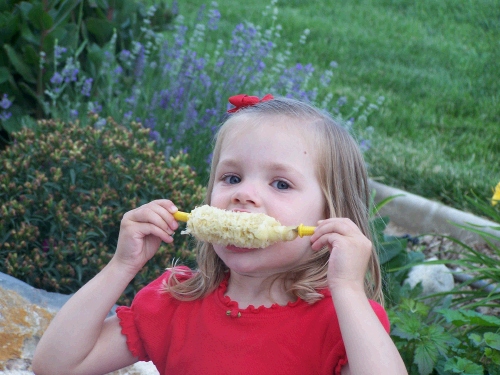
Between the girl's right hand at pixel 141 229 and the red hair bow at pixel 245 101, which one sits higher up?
the red hair bow at pixel 245 101

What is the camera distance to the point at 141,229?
2.26 metres

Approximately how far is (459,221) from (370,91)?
3.10m

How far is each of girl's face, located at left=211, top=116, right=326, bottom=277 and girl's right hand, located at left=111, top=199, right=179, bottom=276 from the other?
157 mm

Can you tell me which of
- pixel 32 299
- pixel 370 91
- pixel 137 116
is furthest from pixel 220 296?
pixel 370 91

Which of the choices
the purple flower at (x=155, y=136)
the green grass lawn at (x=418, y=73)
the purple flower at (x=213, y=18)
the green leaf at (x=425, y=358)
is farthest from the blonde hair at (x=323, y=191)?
the purple flower at (x=213, y=18)

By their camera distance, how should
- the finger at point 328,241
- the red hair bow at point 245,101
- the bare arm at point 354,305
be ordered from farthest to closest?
1. the red hair bow at point 245,101
2. the finger at point 328,241
3. the bare arm at point 354,305

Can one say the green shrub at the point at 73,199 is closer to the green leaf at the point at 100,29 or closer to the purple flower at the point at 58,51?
the purple flower at the point at 58,51

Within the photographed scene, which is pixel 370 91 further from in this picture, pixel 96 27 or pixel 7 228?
pixel 7 228

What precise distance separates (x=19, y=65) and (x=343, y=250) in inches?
132

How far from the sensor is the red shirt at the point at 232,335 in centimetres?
206

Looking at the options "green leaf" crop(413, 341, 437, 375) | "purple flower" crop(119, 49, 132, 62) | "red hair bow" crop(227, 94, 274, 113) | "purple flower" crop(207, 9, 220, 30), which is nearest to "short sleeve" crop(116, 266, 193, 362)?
"red hair bow" crop(227, 94, 274, 113)

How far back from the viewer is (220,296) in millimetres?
2260

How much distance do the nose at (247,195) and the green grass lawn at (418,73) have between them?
346cm

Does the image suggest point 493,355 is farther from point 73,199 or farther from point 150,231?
point 73,199
